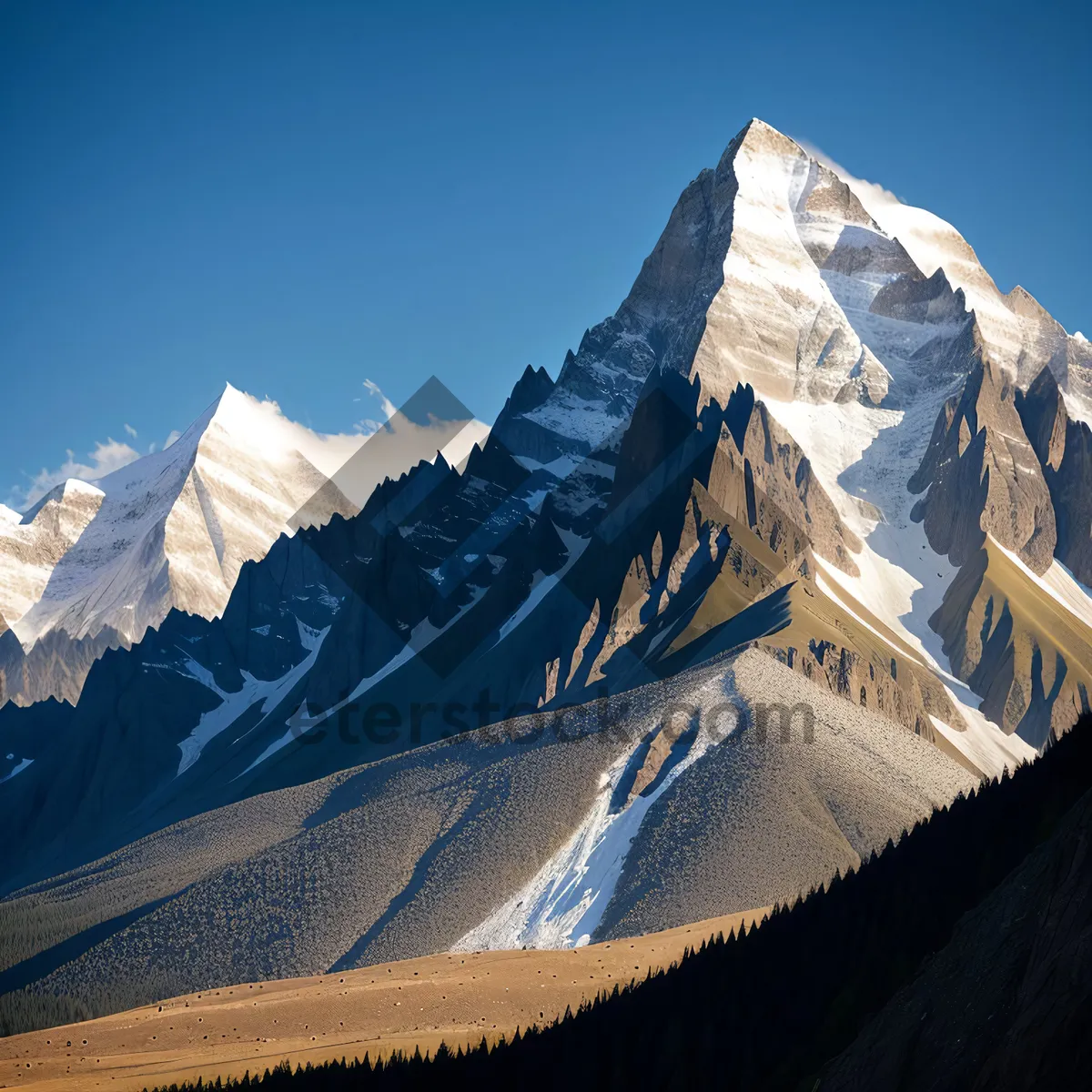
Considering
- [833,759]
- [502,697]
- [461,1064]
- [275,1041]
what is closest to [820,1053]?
[461,1064]

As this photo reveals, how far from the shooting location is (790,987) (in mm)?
72875

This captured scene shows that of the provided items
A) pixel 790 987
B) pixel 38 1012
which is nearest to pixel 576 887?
pixel 38 1012

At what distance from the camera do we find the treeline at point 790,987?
66.9 meters

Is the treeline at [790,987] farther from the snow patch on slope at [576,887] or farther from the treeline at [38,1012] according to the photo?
the treeline at [38,1012]

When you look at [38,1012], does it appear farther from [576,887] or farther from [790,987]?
[790,987]

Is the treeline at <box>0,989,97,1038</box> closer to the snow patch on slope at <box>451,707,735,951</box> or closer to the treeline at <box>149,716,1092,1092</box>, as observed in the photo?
the snow patch on slope at <box>451,707,735,951</box>

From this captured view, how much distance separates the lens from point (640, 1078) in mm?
71625

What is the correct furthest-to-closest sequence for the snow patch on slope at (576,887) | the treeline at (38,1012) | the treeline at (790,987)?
the treeline at (38,1012) → the snow patch on slope at (576,887) → the treeline at (790,987)

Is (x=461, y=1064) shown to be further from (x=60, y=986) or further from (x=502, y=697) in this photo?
(x=502, y=697)

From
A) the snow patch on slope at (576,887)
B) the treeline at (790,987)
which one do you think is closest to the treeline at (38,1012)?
the snow patch on slope at (576,887)

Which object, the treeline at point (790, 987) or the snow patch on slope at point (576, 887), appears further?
the snow patch on slope at point (576, 887)

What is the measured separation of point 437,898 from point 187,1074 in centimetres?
4151

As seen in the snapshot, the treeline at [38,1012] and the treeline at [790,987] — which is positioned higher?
the treeline at [790,987]

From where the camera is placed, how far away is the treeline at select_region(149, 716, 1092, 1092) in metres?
66.9
